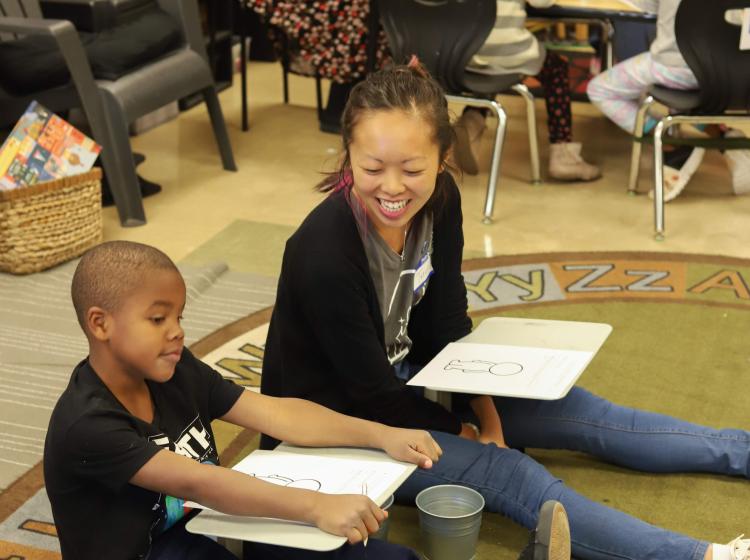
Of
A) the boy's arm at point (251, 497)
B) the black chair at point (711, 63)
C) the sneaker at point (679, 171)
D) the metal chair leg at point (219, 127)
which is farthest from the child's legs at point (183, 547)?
the metal chair leg at point (219, 127)

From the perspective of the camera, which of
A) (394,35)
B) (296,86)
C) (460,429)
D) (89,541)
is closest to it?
(89,541)

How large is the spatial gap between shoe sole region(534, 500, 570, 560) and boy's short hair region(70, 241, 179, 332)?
638 mm

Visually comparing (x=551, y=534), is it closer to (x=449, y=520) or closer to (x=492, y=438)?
(x=449, y=520)

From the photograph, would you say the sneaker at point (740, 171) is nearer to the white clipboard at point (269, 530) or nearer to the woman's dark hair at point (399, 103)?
the woman's dark hair at point (399, 103)

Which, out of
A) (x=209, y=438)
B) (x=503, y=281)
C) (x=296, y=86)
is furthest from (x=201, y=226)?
(x=209, y=438)

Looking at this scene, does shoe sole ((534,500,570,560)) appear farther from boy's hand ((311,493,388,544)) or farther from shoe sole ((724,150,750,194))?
shoe sole ((724,150,750,194))

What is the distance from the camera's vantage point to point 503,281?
313 centimetres

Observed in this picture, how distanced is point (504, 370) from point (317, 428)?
0.38m

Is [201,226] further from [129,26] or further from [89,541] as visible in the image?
[89,541]

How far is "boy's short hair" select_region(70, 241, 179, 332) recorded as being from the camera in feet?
4.70

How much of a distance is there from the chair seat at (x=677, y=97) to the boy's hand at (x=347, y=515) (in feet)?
7.48

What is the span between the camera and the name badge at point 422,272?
1.94 metres

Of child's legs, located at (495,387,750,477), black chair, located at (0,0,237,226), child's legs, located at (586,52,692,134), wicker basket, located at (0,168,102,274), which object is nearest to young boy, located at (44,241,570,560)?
child's legs, located at (495,387,750,477)

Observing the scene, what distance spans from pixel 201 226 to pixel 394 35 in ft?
2.91
